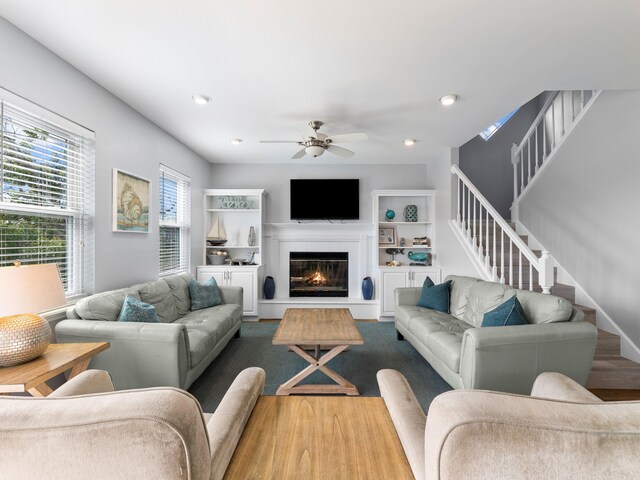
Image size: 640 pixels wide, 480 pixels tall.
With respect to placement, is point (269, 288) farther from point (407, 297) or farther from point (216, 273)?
point (407, 297)

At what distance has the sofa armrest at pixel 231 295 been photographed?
3912 mm

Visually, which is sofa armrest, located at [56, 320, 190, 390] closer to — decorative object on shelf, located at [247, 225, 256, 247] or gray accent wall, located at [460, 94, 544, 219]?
decorative object on shelf, located at [247, 225, 256, 247]

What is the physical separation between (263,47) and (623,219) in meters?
3.60

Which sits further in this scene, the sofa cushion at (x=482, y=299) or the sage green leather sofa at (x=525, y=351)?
the sofa cushion at (x=482, y=299)

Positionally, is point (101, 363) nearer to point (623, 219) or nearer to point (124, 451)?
point (124, 451)

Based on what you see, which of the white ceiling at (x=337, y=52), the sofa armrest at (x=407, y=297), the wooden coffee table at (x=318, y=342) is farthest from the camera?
the sofa armrest at (x=407, y=297)

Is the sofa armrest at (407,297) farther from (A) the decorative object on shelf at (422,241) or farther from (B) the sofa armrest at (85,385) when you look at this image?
(B) the sofa armrest at (85,385)

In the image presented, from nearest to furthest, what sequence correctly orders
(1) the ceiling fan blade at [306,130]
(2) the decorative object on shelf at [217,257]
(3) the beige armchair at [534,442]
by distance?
(3) the beige armchair at [534,442] < (1) the ceiling fan blade at [306,130] < (2) the decorative object on shelf at [217,257]

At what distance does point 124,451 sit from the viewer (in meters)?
0.61

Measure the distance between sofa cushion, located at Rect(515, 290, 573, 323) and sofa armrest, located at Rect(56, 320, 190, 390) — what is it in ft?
8.74

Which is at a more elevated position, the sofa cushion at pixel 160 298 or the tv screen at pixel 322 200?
Result: the tv screen at pixel 322 200

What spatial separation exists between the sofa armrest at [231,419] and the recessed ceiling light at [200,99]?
8.03ft

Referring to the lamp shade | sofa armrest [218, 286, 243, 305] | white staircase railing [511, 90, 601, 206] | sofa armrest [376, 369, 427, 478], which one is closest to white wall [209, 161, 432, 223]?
white staircase railing [511, 90, 601, 206]

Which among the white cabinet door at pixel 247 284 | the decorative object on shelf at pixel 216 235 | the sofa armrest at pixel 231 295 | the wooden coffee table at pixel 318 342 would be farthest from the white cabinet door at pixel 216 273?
the wooden coffee table at pixel 318 342
